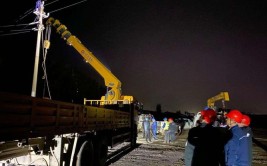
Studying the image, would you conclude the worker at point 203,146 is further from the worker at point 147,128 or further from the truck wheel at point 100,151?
the worker at point 147,128

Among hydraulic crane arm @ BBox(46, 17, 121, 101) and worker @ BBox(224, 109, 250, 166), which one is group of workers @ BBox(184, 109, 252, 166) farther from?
hydraulic crane arm @ BBox(46, 17, 121, 101)

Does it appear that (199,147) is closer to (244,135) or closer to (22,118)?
(244,135)

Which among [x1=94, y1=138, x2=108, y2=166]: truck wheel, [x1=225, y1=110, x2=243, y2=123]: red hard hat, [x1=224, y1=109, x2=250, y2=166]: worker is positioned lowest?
[x1=94, y1=138, x2=108, y2=166]: truck wheel

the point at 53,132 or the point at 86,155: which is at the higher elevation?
the point at 53,132

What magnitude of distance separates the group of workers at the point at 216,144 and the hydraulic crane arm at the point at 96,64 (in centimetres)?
1302

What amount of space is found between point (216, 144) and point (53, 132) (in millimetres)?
3134

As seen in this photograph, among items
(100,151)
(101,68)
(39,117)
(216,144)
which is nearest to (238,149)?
(216,144)

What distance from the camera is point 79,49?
1716 centimetres

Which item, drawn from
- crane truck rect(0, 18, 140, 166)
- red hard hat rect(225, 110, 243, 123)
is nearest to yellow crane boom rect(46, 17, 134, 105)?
crane truck rect(0, 18, 140, 166)

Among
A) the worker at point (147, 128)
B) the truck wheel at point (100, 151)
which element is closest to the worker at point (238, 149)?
the truck wheel at point (100, 151)

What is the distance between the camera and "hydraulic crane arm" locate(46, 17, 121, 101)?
1683 cm

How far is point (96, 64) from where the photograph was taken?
17406 mm

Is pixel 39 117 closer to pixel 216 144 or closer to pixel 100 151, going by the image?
pixel 216 144

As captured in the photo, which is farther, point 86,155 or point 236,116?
point 86,155
